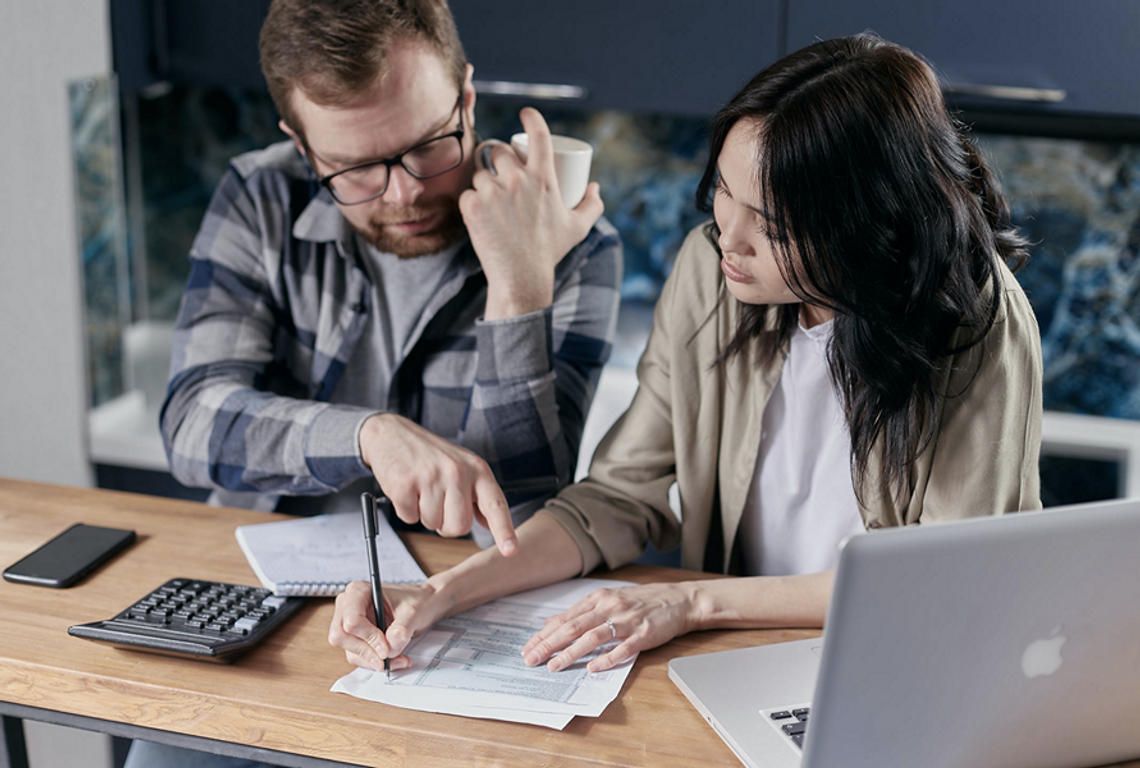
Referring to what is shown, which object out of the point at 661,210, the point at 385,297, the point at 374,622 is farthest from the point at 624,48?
the point at 374,622

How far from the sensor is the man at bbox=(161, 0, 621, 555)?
50.8 inches

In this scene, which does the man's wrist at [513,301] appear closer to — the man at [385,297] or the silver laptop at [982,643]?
the man at [385,297]

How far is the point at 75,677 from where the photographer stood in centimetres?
94

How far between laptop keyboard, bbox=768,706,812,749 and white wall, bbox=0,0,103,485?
1879 millimetres

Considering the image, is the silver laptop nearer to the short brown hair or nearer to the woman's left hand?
the woman's left hand

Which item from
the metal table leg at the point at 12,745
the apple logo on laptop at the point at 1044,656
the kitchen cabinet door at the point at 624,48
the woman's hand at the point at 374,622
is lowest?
the metal table leg at the point at 12,745

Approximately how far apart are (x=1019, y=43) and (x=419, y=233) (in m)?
1.15

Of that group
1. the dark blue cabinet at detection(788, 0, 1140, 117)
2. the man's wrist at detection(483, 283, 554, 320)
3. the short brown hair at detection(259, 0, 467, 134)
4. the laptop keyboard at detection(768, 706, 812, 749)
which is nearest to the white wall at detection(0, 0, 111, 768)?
the short brown hair at detection(259, 0, 467, 134)

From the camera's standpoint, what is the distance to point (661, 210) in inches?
98.7

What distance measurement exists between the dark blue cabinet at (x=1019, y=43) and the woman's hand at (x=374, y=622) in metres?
1.25

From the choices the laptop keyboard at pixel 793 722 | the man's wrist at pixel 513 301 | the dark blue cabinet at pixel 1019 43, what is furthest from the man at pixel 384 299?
the dark blue cabinet at pixel 1019 43

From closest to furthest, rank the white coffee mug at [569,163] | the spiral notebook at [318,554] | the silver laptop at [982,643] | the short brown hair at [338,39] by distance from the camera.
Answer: the silver laptop at [982,643] < the spiral notebook at [318,554] < the short brown hair at [338,39] < the white coffee mug at [569,163]

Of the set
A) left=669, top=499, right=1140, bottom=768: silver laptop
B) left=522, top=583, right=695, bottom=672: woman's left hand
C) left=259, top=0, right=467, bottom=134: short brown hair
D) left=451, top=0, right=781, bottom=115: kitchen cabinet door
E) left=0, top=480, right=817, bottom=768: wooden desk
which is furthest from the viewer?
left=451, top=0, right=781, bottom=115: kitchen cabinet door

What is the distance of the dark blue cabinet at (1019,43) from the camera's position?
183 centimetres
